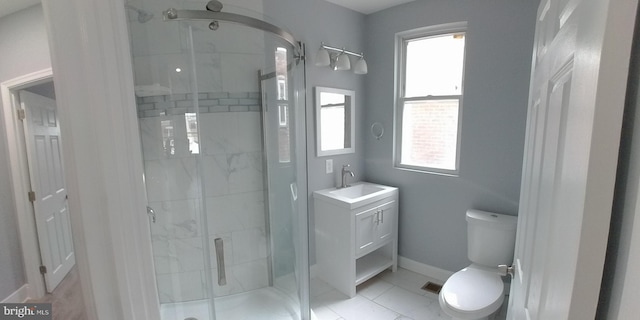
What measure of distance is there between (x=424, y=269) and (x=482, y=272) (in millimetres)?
805

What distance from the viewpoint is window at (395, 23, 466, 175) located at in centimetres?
245

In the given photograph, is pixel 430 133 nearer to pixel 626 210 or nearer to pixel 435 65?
pixel 435 65

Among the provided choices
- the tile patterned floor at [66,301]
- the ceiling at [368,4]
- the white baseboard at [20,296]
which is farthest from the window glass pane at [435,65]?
the white baseboard at [20,296]

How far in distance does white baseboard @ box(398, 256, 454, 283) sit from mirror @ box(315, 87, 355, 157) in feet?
4.23

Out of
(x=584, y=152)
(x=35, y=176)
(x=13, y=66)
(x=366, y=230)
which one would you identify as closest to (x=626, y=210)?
(x=584, y=152)

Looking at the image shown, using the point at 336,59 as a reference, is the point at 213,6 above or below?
above

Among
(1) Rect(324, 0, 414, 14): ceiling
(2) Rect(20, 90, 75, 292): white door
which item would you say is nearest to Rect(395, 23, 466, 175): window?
(1) Rect(324, 0, 414, 14): ceiling

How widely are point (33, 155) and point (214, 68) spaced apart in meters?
2.12

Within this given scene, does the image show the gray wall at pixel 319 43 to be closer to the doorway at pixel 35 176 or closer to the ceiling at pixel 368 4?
the ceiling at pixel 368 4

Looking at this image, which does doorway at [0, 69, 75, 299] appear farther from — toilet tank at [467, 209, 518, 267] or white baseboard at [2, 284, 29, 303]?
toilet tank at [467, 209, 518, 267]

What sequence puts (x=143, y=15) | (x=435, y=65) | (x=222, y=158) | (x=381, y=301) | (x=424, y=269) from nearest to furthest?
(x=143, y=15) → (x=222, y=158) → (x=381, y=301) → (x=435, y=65) → (x=424, y=269)

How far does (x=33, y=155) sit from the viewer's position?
2525 millimetres

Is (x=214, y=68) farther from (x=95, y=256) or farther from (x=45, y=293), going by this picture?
(x=45, y=293)

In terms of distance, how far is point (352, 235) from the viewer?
7.47ft
